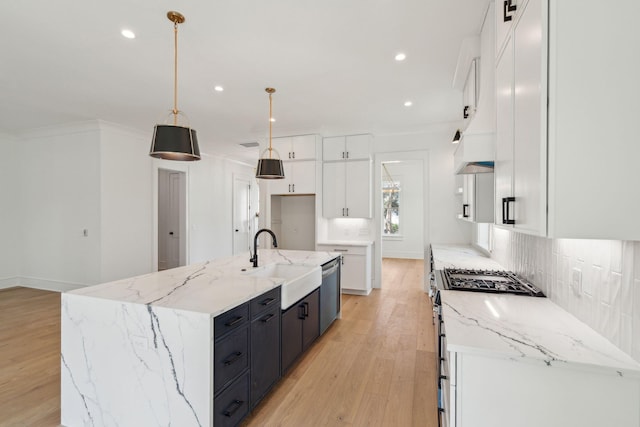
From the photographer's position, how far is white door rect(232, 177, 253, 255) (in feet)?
25.5

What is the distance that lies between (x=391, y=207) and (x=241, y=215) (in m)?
4.44

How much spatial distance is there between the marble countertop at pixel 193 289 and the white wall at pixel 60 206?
11.2 ft

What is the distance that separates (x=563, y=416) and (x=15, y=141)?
795cm

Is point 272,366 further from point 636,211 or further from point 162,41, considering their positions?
point 162,41

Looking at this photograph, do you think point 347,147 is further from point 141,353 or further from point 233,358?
point 141,353

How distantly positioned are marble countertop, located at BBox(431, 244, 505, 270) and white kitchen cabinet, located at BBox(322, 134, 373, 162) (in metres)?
2.05

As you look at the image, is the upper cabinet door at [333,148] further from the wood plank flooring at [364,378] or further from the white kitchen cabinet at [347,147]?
the wood plank flooring at [364,378]

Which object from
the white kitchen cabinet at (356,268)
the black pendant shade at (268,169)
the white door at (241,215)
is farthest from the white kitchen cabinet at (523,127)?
the white door at (241,215)

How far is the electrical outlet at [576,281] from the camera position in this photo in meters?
1.45

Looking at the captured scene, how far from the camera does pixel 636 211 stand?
959mm

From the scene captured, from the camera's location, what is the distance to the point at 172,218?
22.1 ft

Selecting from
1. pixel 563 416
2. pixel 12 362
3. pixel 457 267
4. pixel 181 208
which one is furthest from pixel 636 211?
pixel 181 208

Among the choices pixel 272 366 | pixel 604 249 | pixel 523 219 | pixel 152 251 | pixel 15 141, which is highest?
pixel 15 141

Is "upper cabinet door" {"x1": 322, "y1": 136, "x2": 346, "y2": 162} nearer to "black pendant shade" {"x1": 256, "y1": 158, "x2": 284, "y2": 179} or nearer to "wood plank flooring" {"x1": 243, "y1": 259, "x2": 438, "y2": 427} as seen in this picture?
"black pendant shade" {"x1": 256, "y1": 158, "x2": 284, "y2": 179}
